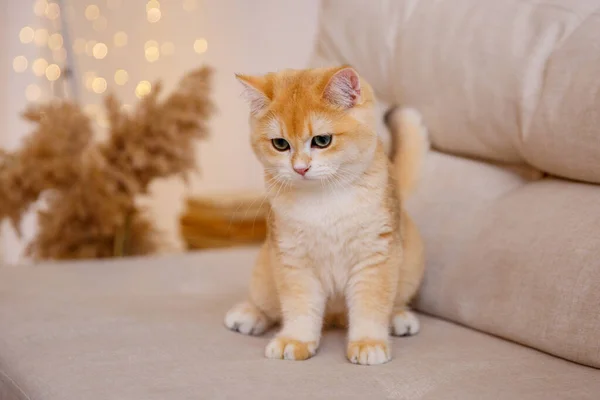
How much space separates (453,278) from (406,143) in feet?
1.16

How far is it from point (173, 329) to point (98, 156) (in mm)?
1032

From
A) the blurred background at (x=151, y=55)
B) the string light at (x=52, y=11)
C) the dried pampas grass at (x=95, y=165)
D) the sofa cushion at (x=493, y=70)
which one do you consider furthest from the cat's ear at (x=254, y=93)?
the string light at (x=52, y=11)

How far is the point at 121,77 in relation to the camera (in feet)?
11.8

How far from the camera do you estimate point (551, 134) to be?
140 cm

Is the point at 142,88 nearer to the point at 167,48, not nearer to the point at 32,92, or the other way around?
the point at 167,48

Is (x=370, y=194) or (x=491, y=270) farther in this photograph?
(x=491, y=270)

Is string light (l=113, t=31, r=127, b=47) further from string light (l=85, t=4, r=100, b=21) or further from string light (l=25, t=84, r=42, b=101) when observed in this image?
string light (l=25, t=84, r=42, b=101)

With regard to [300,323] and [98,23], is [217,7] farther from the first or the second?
[300,323]

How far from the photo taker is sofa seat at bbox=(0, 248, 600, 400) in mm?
1042

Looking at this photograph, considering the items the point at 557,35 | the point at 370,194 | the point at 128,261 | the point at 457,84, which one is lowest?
the point at 128,261

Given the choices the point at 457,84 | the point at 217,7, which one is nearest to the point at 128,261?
the point at 457,84

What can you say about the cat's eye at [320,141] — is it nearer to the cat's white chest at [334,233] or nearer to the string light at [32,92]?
the cat's white chest at [334,233]

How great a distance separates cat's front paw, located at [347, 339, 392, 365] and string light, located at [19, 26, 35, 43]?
2.80 m

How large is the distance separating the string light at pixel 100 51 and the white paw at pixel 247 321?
248 cm
